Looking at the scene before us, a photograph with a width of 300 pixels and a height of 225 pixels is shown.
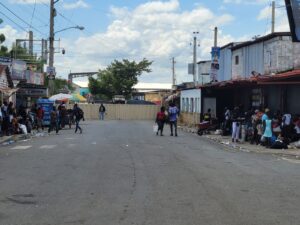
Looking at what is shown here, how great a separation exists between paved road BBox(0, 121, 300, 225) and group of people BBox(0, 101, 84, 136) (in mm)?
9992

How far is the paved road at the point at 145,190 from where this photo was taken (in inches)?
325

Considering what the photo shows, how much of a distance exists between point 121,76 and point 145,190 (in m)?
77.7

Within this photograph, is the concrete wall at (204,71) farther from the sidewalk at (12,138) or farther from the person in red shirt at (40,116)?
the sidewalk at (12,138)

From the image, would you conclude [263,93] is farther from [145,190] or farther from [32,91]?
[145,190]

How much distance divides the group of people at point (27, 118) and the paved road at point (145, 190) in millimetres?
9992

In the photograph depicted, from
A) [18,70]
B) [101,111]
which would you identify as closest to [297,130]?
[18,70]

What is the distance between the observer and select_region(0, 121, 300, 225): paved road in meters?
8.26

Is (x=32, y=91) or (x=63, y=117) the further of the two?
(x=32, y=91)

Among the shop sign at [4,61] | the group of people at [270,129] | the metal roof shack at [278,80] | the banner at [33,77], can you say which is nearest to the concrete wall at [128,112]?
the banner at [33,77]

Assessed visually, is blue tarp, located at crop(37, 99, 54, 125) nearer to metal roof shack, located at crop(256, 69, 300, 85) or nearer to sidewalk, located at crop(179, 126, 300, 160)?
sidewalk, located at crop(179, 126, 300, 160)

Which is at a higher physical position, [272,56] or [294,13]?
[294,13]

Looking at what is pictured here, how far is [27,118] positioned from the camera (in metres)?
31.1

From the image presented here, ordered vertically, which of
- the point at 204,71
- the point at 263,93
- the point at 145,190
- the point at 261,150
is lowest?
the point at 261,150

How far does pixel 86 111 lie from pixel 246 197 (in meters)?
56.2
